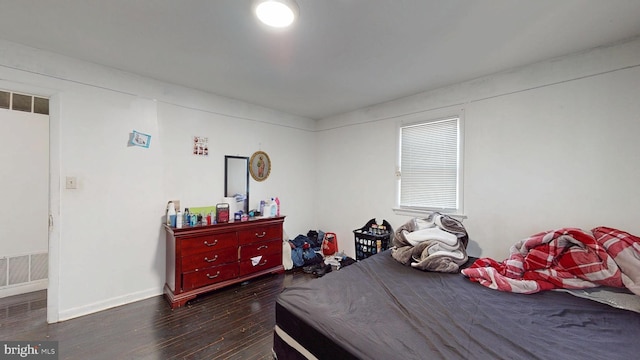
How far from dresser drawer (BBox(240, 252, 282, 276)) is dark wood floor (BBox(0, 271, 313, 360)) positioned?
0.35 meters

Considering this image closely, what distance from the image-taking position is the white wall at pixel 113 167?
2168mm

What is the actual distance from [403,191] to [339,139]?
139cm

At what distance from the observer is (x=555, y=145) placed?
82.5 inches

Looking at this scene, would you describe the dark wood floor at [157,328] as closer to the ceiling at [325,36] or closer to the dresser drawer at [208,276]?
the dresser drawer at [208,276]

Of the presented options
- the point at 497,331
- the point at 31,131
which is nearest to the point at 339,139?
the point at 497,331

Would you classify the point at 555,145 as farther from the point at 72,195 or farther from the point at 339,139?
the point at 72,195

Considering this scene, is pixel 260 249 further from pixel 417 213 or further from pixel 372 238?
pixel 417 213

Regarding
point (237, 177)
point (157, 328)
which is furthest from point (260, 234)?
point (157, 328)

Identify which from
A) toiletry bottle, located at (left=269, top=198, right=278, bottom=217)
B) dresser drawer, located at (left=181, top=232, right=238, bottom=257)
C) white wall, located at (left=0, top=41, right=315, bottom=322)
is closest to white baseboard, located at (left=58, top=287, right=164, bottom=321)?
white wall, located at (left=0, top=41, right=315, bottom=322)

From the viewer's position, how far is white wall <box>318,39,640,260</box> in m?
1.84

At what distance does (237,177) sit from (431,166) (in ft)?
8.42

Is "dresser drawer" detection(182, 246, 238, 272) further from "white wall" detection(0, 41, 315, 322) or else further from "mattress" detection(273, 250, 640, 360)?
"mattress" detection(273, 250, 640, 360)

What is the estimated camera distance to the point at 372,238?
3104mm

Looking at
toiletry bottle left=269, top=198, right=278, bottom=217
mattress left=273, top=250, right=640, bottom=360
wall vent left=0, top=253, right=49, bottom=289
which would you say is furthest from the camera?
toiletry bottle left=269, top=198, right=278, bottom=217
